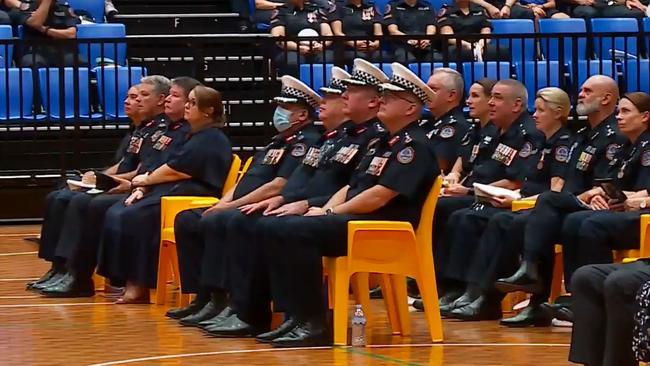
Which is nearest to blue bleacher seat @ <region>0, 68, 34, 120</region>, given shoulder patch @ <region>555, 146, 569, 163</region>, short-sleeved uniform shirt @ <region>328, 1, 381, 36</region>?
short-sleeved uniform shirt @ <region>328, 1, 381, 36</region>

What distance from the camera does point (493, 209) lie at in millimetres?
9617

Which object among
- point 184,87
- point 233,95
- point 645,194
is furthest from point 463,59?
point 645,194

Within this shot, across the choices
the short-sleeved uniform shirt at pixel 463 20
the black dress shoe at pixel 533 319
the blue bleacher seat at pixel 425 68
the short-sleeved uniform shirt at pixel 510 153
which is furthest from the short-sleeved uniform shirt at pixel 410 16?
the black dress shoe at pixel 533 319

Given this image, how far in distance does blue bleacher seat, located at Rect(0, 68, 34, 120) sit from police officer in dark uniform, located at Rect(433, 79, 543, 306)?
575 centimetres

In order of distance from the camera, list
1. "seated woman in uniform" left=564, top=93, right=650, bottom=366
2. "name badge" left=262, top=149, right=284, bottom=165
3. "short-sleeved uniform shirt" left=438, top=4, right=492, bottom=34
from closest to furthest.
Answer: "seated woman in uniform" left=564, top=93, right=650, bottom=366 < "name badge" left=262, top=149, right=284, bottom=165 < "short-sleeved uniform shirt" left=438, top=4, right=492, bottom=34

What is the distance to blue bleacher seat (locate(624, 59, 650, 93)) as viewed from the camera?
1508 centimetres

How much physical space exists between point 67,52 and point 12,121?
80 cm

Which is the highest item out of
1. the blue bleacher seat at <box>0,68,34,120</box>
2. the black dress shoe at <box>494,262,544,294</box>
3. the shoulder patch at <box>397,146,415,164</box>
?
the shoulder patch at <box>397,146,415,164</box>

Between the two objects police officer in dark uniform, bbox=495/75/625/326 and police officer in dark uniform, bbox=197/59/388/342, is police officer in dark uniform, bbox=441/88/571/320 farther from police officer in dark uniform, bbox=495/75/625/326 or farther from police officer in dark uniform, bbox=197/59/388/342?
police officer in dark uniform, bbox=197/59/388/342

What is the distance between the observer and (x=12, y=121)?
1486 cm

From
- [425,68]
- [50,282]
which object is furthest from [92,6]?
[50,282]

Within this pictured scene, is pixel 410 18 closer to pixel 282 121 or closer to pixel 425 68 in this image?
pixel 425 68

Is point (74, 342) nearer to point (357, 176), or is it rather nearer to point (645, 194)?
point (357, 176)

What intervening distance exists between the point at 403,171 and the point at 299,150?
40.4 inches
